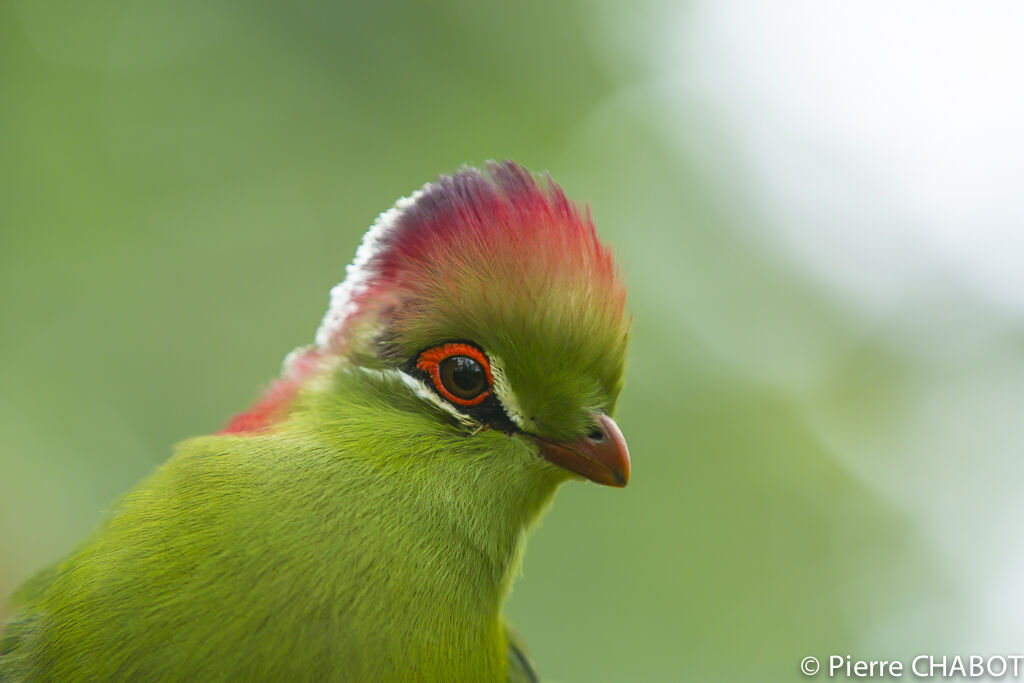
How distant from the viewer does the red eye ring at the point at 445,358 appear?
234 cm

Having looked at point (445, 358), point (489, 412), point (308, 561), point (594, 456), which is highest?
point (445, 358)

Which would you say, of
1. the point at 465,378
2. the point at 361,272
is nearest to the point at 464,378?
the point at 465,378

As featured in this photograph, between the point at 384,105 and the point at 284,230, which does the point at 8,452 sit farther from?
the point at 384,105

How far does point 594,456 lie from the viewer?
92.9 inches

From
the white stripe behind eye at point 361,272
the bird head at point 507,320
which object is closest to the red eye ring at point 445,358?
the bird head at point 507,320

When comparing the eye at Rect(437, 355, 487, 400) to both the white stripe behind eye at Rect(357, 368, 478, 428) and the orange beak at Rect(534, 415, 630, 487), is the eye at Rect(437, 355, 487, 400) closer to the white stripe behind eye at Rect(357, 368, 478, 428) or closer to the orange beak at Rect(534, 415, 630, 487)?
the white stripe behind eye at Rect(357, 368, 478, 428)

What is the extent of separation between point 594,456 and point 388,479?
0.55 m

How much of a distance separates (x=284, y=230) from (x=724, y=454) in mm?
3176

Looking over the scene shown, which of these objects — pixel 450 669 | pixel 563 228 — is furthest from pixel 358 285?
pixel 450 669

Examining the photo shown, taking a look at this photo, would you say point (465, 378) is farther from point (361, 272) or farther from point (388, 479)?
point (361, 272)

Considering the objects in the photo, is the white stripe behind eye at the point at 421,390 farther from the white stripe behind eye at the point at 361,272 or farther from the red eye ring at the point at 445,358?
the white stripe behind eye at the point at 361,272

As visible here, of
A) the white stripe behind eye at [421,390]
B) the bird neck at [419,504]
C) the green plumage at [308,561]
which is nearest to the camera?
the green plumage at [308,561]

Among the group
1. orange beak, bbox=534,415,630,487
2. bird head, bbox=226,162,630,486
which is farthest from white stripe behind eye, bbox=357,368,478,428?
orange beak, bbox=534,415,630,487

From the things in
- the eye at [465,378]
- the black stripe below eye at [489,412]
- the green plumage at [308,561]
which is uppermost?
the eye at [465,378]
